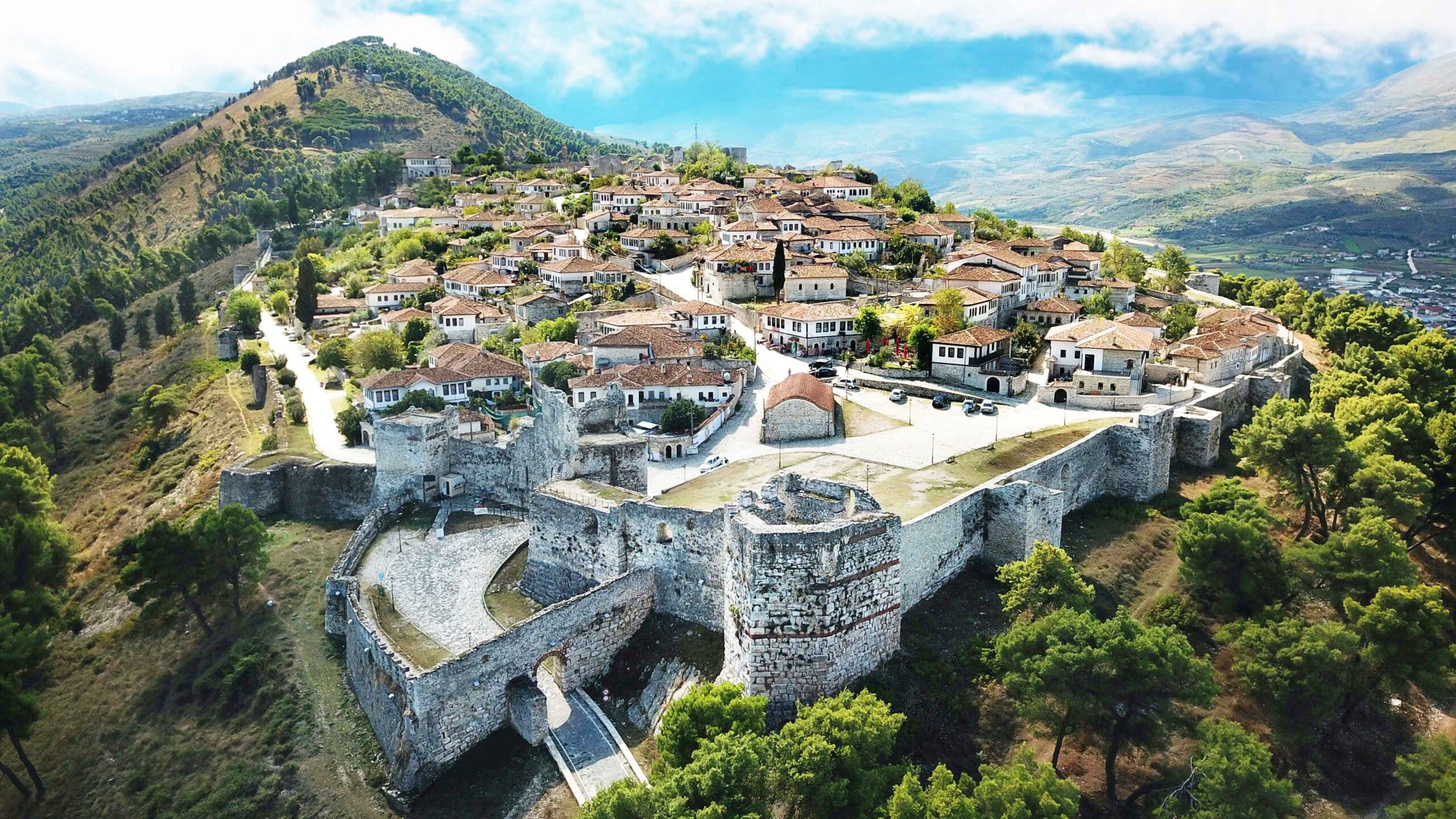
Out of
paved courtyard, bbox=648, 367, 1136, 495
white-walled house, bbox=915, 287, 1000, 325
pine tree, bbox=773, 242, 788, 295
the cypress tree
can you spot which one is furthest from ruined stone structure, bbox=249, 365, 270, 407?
white-walled house, bbox=915, 287, 1000, 325

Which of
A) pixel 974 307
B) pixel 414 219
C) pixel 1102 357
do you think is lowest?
pixel 1102 357

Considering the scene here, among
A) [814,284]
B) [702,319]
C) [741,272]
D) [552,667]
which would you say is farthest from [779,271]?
[552,667]

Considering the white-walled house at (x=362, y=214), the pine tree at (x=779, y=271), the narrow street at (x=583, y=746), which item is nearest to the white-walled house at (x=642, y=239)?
the pine tree at (x=779, y=271)

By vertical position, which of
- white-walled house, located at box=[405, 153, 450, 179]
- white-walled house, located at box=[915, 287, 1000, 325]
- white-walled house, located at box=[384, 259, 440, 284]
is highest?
white-walled house, located at box=[405, 153, 450, 179]

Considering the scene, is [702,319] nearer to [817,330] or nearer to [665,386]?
[817,330]

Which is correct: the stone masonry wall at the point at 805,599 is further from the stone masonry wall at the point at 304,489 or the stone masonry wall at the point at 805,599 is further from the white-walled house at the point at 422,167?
the white-walled house at the point at 422,167

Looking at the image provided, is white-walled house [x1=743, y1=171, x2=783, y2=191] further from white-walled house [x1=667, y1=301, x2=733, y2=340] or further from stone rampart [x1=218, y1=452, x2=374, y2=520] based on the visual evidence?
stone rampart [x1=218, y1=452, x2=374, y2=520]
